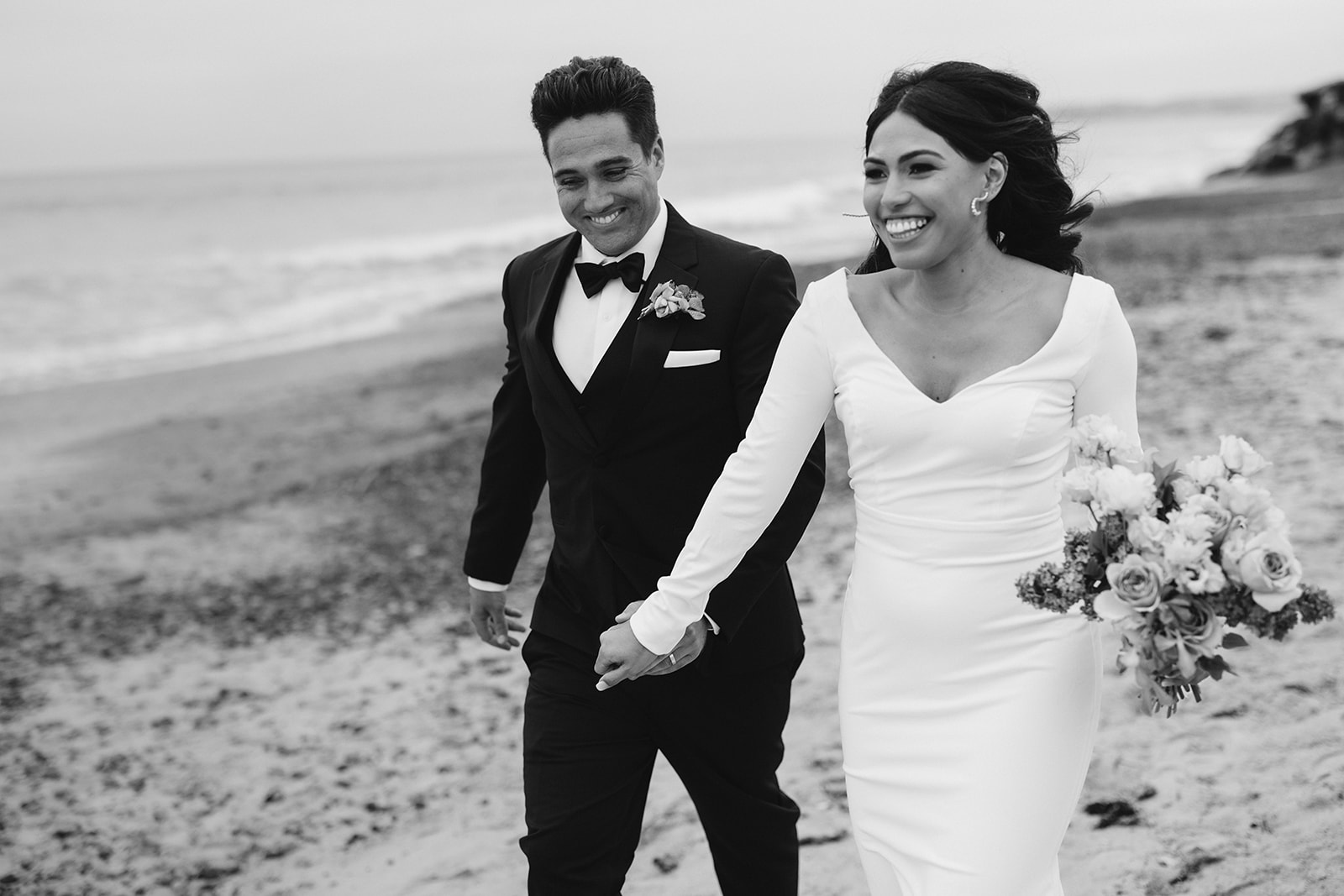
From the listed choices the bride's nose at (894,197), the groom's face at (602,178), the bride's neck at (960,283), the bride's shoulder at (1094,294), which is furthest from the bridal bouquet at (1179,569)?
the groom's face at (602,178)

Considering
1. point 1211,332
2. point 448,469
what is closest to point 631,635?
point 448,469

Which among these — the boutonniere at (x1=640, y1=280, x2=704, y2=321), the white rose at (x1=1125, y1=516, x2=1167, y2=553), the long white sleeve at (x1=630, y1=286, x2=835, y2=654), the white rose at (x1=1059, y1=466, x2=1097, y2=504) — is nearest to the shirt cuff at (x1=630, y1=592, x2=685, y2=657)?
the long white sleeve at (x1=630, y1=286, x2=835, y2=654)

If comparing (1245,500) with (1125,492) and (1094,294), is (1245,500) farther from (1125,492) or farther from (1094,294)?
(1094,294)

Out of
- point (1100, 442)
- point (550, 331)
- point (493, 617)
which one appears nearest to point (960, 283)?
point (1100, 442)

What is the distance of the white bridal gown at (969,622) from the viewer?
257 centimetres

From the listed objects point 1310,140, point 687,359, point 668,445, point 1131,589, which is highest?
point 1310,140

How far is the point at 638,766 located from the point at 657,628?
52 centimetres

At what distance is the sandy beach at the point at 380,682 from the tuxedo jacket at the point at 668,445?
1.37m

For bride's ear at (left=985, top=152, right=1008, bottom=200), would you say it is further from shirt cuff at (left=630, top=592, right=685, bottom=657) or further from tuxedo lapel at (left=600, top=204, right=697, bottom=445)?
shirt cuff at (left=630, top=592, right=685, bottom=657)

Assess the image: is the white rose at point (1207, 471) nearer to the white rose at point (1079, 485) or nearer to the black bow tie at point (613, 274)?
the white rose at point (1079, 485)

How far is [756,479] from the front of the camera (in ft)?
9.64

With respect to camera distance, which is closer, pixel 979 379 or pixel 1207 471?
pixel 1207 471

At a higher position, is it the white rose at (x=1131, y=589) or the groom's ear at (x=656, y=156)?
the groom's ear at (x=656, y=156)

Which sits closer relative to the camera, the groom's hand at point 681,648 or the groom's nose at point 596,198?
the groom's hand at point 681,648
